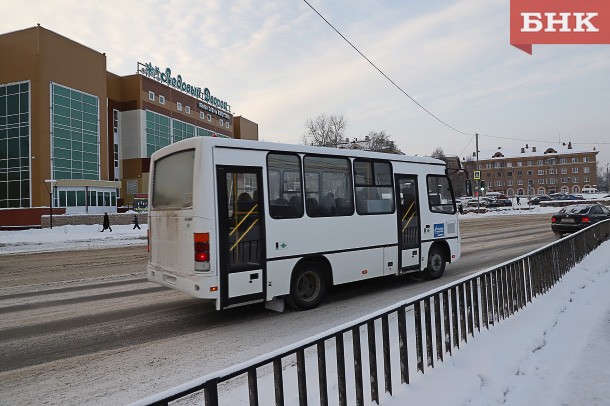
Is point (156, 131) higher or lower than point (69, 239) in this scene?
higher

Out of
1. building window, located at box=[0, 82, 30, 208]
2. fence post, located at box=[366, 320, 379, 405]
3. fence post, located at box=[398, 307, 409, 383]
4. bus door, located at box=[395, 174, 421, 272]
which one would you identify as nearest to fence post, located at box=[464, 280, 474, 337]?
fence post, located at box=[398, 307, 409, 383]

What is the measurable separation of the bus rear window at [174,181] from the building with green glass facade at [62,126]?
108 feet

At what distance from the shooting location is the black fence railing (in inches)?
101

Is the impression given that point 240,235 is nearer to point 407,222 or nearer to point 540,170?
point 407,222

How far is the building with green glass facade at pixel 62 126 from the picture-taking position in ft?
133

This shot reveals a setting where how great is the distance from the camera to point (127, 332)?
20.0 feet

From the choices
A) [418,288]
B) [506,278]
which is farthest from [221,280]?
[418,288]

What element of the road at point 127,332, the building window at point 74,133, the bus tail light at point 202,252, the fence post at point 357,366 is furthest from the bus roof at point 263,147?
the building window at point 74,133

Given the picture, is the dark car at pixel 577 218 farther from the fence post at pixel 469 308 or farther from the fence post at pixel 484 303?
the fence post at pixel 469 308

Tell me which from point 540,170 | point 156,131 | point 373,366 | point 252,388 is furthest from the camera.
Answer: point 540,170

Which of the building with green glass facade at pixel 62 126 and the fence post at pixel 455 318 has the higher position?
the building with green glass facade at pixel 62 126

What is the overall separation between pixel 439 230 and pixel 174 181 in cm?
614

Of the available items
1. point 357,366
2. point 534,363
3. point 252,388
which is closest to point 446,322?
point 534,363

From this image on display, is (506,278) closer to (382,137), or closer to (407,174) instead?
(407,174)
